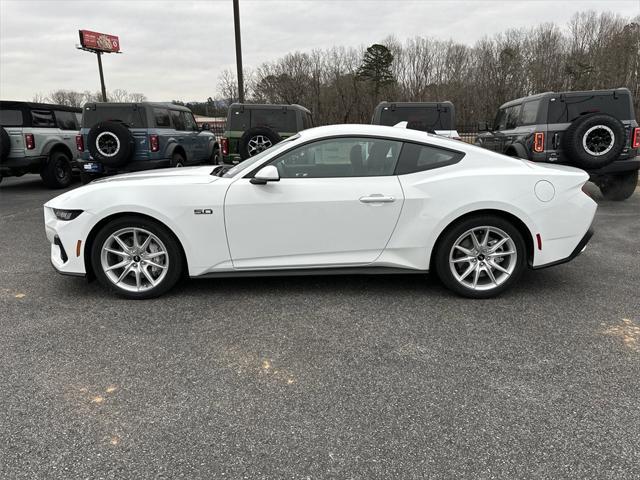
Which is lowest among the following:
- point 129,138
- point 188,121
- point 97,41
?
point 129,138

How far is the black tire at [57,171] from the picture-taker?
11211mm

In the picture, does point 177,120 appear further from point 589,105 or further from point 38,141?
point 589,105

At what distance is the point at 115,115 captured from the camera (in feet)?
33.3

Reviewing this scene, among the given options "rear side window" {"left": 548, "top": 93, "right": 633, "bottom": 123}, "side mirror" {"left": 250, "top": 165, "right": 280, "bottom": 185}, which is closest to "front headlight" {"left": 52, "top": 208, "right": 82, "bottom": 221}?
"side mirror" {"left": 250, "top": 165, "right": 280, "bottom": 185}

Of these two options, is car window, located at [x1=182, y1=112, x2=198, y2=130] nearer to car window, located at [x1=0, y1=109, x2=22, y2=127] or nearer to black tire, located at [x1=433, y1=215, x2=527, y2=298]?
car window, located at [x1=0, y1=109, x2=22, y2=127]

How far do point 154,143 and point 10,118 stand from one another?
11.1 ft

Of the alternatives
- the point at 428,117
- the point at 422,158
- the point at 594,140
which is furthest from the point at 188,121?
the point at 422,158

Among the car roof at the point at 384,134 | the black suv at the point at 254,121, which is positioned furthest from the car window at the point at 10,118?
the car roof at the point at 384,134

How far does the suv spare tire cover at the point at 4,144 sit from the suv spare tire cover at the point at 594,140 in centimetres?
1076

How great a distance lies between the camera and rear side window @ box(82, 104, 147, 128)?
10102 mm

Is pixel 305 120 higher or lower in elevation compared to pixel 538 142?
higher

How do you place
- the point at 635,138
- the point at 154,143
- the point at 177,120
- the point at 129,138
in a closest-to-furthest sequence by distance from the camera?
the point at 635,138, the point at 129,138, the point at 154,143, the point at 177,120

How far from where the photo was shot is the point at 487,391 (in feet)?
8.92

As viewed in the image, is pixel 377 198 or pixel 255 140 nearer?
pixel 377 198
